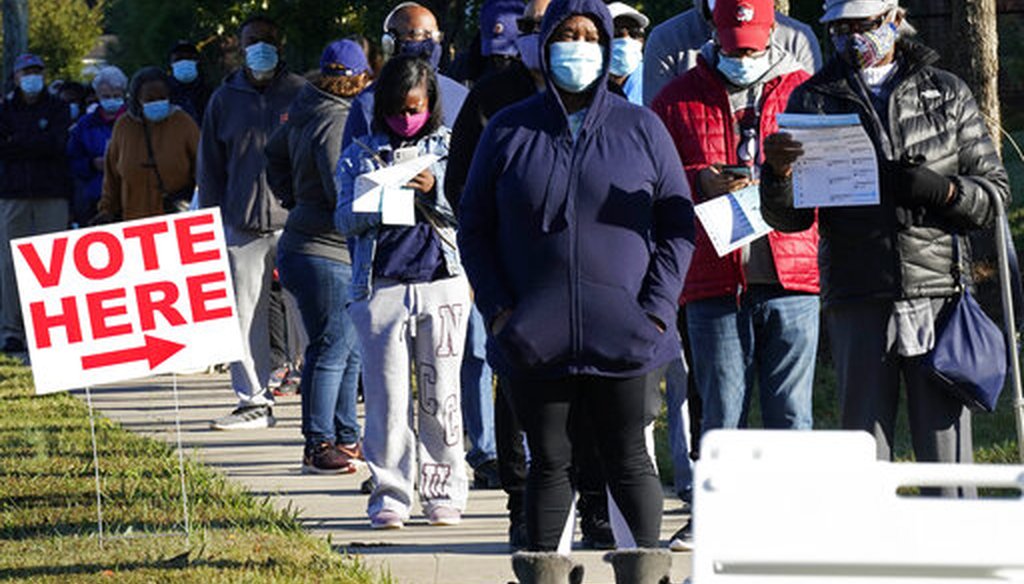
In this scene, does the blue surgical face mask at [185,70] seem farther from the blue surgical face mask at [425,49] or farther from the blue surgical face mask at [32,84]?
the blue surgical face mask at [425,49]

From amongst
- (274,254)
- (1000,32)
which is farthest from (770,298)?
(1000,32)

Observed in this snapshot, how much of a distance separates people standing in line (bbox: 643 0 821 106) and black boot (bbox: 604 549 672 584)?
8.65ft

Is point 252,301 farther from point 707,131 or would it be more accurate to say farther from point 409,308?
point 707,131

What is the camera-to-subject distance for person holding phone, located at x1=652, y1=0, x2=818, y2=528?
857 cm

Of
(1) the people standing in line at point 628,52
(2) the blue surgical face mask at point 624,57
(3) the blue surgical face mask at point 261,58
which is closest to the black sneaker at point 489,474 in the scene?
(1) the people standing in line at point 628,52

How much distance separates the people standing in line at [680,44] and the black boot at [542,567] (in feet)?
9.04

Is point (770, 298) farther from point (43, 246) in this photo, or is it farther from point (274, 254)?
point (274, 254)

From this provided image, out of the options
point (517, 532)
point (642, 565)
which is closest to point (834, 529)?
point (642, 565)

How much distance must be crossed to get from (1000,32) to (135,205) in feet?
42.1

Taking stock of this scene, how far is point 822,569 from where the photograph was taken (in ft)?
12.3

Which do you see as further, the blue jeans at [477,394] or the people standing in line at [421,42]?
the blue jeans at [477,394]

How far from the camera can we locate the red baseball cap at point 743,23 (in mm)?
8492

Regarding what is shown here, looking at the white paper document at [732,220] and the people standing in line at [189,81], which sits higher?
the people standing in line at [189,81]

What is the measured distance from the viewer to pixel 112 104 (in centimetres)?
2069
